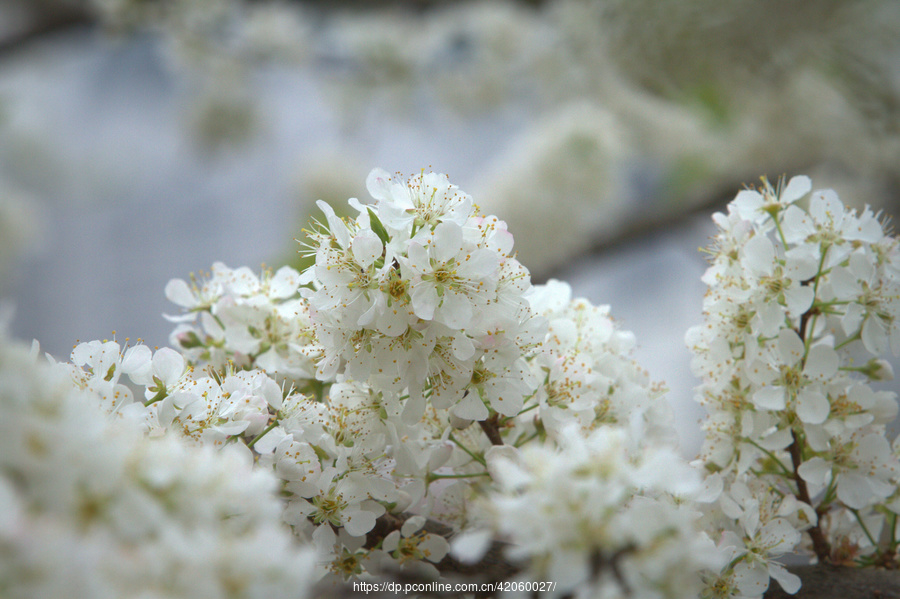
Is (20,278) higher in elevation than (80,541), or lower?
higher

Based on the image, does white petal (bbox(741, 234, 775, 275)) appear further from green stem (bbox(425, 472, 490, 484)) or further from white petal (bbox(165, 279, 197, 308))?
white petal (bbox(165, 279, 197, 308))

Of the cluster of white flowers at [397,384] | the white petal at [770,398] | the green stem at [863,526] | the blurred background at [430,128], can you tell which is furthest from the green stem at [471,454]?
the blurred background at [430,128]

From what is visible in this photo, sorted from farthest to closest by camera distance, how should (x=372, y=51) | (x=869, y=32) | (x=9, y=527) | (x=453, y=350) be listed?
(x=372, y=51) < (x=869, y=32) < (x=453, y=350) < (x=9, y=527)

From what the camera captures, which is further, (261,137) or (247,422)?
(261,137)

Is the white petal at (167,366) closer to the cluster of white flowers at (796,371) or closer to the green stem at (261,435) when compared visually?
the green stem at (261,435)

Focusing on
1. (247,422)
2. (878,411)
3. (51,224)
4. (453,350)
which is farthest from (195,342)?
(51,224)

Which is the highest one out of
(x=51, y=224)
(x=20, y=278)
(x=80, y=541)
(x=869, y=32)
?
(x=51, y=224)

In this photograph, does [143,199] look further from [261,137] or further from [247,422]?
[247,422]
